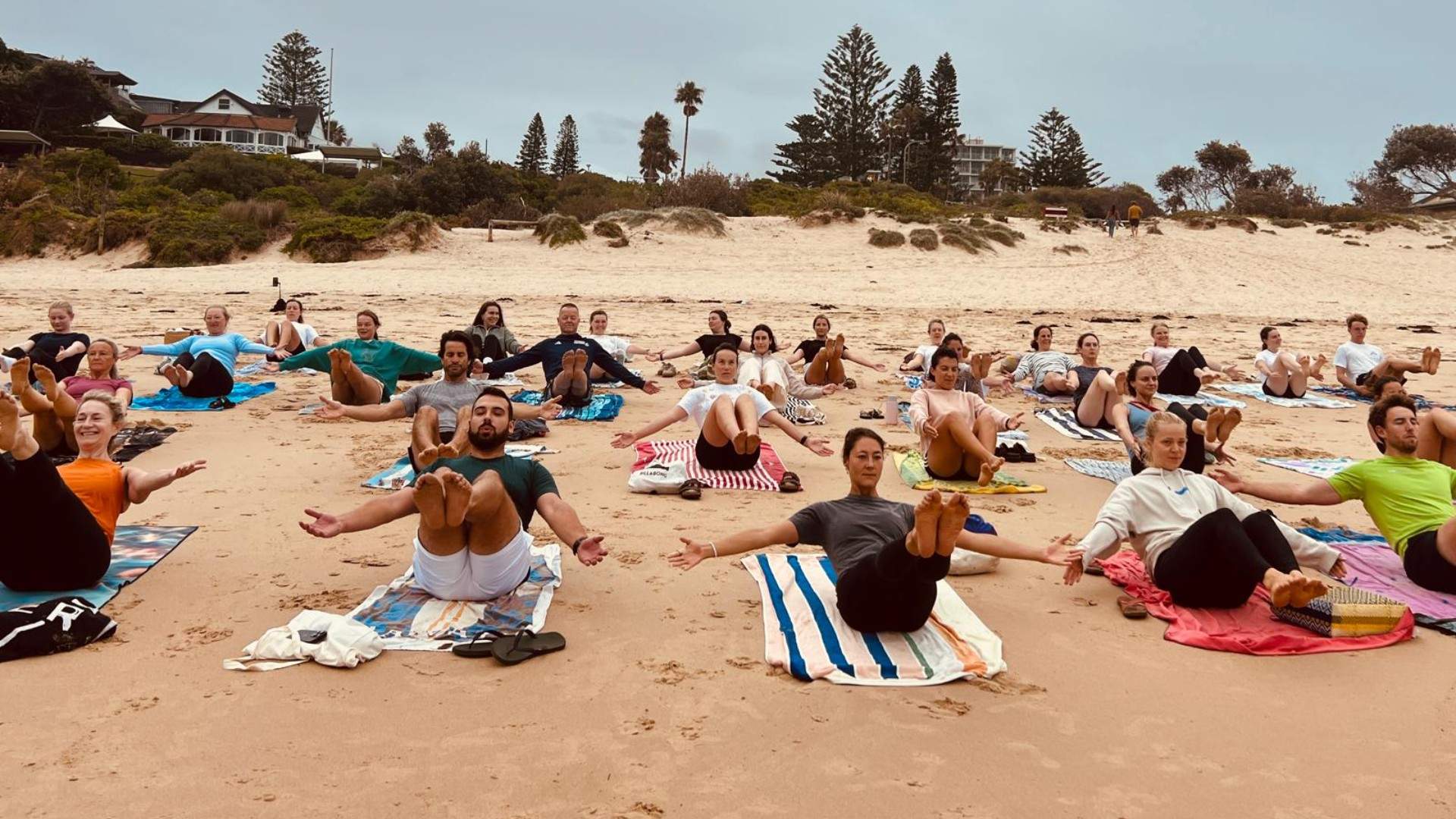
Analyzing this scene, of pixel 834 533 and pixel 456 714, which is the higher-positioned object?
pixel 834 533

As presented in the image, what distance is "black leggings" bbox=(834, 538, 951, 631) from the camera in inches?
151

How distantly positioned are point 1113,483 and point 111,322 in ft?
52.4

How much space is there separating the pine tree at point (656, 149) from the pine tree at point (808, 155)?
23.0ft

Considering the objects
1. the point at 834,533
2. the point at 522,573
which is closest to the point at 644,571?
the point at 522,573

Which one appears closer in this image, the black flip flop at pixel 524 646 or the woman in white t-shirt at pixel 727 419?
the black flip flop at pixel 524 646

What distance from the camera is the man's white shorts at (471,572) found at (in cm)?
450

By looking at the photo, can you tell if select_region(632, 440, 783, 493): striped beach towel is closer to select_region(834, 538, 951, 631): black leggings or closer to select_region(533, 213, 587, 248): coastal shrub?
select_region(834, 538, 951, 631): black leggings

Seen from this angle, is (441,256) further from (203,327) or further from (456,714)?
(456,714)

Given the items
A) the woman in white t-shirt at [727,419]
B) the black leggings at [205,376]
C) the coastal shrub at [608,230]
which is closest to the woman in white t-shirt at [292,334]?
the black leggings at [205,376]

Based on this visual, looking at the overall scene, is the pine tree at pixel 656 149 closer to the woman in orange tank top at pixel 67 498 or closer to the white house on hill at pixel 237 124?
the white house on hill at pixel 237 124

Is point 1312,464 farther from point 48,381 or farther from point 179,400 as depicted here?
point 179,400

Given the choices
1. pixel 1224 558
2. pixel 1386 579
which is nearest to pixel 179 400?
pixel 1224 558

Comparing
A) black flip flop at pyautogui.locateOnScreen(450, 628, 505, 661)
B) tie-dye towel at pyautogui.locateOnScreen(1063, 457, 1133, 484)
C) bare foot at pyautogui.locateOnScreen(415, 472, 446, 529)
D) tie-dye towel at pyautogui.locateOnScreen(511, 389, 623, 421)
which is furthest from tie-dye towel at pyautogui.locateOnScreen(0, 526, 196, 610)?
tie-dye towel at pyautogui.locateOnScreen(1063, 457, 1133, 484)

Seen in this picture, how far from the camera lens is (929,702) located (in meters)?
3.73
